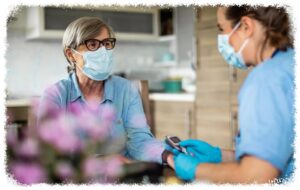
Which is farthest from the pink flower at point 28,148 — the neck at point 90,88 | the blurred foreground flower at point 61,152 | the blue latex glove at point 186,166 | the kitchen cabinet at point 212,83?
the kitchen cabinet at point 212,83

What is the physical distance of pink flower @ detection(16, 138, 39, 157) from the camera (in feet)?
2.01

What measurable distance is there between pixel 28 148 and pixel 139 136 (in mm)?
186

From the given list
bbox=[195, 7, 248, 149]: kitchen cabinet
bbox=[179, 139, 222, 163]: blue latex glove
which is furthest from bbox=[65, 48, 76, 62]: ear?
bbox=[195, 7, 248, 149]: kitchen cabinet

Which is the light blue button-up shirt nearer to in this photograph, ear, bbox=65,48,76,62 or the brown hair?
ear, bbox=65,48,76,62

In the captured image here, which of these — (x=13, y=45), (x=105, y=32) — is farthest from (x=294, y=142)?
(x=13, y=45)

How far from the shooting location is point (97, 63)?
621mm

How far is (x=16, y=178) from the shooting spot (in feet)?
2.01

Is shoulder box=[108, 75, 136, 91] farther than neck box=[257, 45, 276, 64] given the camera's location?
Yes

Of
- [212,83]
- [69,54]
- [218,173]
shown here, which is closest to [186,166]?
[218,173]

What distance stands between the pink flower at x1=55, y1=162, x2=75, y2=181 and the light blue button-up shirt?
3.2 inches

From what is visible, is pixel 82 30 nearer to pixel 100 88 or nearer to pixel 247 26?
pixel 100 88

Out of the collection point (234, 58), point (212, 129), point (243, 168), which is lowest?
point (212, 129)

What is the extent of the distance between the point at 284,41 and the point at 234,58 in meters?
0.07
